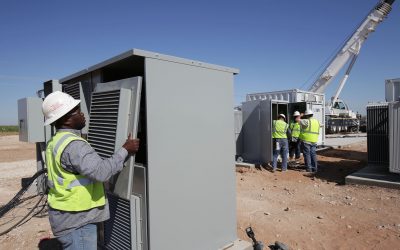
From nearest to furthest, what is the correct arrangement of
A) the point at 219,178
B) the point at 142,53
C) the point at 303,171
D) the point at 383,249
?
the point at 142,53
the point at 219,178
the point at 383,249
the point at 303,171

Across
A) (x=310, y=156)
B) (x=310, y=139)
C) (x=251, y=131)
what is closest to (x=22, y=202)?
(x=251, y=131)

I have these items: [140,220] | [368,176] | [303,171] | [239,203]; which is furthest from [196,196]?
[303,171]

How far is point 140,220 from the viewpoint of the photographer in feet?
9.55

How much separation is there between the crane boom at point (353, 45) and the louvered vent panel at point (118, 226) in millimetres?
16832

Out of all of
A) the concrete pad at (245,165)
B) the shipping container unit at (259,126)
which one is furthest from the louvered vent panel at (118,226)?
the shipping container unit at (259,126)

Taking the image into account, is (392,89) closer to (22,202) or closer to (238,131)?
(238,131)

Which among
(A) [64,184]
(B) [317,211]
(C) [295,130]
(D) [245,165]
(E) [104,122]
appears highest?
(E) [104,122]

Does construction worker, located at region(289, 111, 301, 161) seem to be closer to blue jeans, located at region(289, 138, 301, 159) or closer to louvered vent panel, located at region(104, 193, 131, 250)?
blue jeans, located at region(289, 138, 301, 159)

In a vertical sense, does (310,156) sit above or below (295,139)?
below

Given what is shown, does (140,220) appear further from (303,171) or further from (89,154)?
(303,171)

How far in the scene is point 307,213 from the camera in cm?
564

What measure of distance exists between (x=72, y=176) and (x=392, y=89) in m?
8.20

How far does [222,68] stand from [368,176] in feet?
19.8

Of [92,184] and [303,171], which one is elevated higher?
[92,184]
